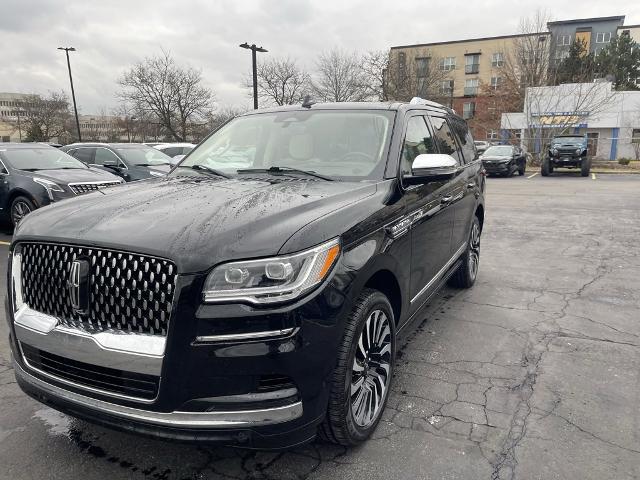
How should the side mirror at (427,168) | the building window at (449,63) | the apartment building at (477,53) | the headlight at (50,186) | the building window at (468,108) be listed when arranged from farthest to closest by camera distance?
the building window at (449,63), the building window at (468,108), the apartment building at (477,53), the headlight at (50,186), the side mirror at (427,168)

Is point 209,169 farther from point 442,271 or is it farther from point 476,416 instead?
point 476,416

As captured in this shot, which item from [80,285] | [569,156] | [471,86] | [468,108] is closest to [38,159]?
[80,285]

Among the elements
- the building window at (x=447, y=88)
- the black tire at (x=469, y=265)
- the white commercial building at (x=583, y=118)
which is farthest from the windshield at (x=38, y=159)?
the building window at (x=447, y=88)

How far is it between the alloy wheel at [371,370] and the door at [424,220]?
535mm

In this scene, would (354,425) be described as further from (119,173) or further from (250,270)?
(119,173)

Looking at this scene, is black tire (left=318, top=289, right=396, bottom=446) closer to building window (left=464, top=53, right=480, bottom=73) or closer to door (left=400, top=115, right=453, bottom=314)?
door (left=400, top=115, right=453, bottom=314)

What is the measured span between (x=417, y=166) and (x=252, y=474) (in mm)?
2018

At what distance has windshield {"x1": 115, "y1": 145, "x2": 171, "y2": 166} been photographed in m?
12.2

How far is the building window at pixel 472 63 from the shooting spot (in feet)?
208

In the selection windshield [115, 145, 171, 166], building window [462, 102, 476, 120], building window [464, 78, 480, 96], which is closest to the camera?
windshield [115, 145, 171, 166]

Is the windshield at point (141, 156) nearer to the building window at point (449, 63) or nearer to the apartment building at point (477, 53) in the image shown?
the apartment building at point (477, 53)

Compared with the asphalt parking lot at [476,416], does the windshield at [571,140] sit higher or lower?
higher

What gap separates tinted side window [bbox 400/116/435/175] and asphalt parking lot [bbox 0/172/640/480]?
4.84ft

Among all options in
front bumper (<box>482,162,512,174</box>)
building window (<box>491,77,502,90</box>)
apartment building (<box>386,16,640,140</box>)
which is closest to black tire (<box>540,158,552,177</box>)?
front bumper (<box>482,162,512,174</box>)
